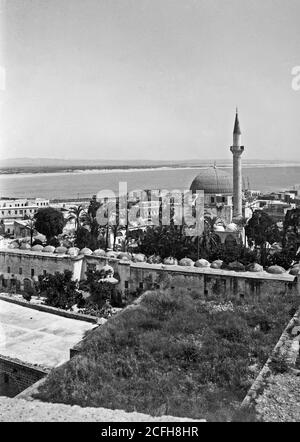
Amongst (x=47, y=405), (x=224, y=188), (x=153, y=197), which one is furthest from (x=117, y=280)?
(x=153, y=197)

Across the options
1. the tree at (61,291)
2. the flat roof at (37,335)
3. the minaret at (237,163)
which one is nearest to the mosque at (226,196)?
the minaret at (237,163)

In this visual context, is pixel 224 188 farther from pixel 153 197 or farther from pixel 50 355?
pixel 50 355

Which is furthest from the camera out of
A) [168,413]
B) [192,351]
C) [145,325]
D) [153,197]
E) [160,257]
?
[153,197]

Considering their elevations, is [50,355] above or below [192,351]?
below

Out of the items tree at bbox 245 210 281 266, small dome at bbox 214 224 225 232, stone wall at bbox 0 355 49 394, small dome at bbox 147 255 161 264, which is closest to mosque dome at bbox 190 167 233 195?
small dome at bbox 214 224 225 232

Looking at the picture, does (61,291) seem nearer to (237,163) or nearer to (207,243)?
(207,243)

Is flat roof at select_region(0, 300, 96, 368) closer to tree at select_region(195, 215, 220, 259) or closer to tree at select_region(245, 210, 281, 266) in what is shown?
tree at select_region(195, 215, 220, 259)

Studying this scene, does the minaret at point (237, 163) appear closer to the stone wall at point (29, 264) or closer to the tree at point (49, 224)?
the tree at point (49, 224)
